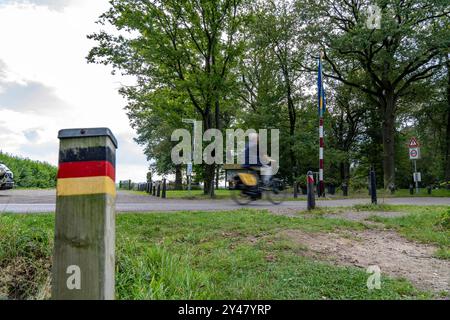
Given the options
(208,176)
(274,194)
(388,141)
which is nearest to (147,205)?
(274,194)

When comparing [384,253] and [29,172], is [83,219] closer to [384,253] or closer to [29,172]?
[384,253]

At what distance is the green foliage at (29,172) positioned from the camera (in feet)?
74.1

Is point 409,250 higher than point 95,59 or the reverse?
the reverse

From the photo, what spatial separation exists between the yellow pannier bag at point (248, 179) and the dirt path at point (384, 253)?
6.02 metres

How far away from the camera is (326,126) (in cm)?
2781

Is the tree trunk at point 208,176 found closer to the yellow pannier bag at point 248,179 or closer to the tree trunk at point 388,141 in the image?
the yellow pannier bag at point 248,179

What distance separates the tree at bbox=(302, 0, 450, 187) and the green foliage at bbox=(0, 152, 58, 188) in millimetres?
18504

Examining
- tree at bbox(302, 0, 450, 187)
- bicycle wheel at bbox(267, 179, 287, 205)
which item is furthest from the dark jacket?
tree at bbox(302, 0, 450, 187)

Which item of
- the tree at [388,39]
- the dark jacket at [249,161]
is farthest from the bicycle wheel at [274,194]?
the tree at [388,39]

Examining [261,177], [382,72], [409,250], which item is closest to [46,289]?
[409,250]

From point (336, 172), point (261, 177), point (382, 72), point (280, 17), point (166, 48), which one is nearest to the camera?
point (261, 177)

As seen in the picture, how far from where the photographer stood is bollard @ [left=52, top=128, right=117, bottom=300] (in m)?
1.65

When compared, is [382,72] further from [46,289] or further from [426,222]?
[46,289]
